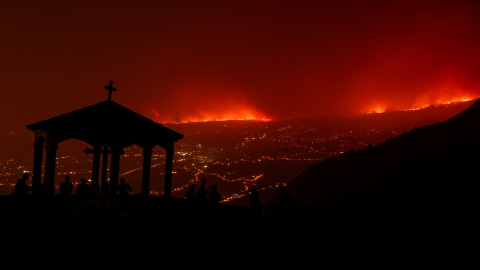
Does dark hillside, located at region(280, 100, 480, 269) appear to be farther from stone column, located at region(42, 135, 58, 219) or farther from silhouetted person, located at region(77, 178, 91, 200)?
silhouetted person, located at region(77, 178, 91, 200)

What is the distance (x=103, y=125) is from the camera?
10.8 meters

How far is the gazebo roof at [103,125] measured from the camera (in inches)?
423

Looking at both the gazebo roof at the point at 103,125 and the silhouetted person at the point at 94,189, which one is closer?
the gazebo roof at the point at 103,125

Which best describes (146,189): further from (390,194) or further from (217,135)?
(217,135)

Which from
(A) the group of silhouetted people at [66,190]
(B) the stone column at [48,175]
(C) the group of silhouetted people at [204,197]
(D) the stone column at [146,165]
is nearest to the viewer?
(B) the stone column at [48,175]

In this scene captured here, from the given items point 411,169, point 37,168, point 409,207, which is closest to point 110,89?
point 37,168

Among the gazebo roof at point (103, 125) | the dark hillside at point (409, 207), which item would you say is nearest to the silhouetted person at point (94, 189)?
the gazebo roof at point (103, 125)

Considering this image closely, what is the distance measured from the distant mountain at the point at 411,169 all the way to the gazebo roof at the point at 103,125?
885 centimetres

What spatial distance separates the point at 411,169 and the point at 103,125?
14.2m

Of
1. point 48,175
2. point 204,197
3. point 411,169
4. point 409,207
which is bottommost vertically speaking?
point 204,197

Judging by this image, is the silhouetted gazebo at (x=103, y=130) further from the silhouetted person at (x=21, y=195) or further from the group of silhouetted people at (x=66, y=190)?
the silhouetted person at (x=21, y=195)

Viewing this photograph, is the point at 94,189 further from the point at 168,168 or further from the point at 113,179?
the point at 113,179

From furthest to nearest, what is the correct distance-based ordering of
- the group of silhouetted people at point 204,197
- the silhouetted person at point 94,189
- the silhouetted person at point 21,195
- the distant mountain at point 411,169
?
1. the distant mountain at point 411,169
2. the silhouetted person at point 94,189
3. the group of silhouetted people at point 204,197
4. the silhouetted person at point 21,195

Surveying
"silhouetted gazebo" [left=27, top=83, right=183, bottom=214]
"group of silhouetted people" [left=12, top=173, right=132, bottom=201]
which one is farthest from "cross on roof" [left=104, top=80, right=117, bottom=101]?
"group of silhouetted people" [left=12, top=173, right=132, bottom=201]
